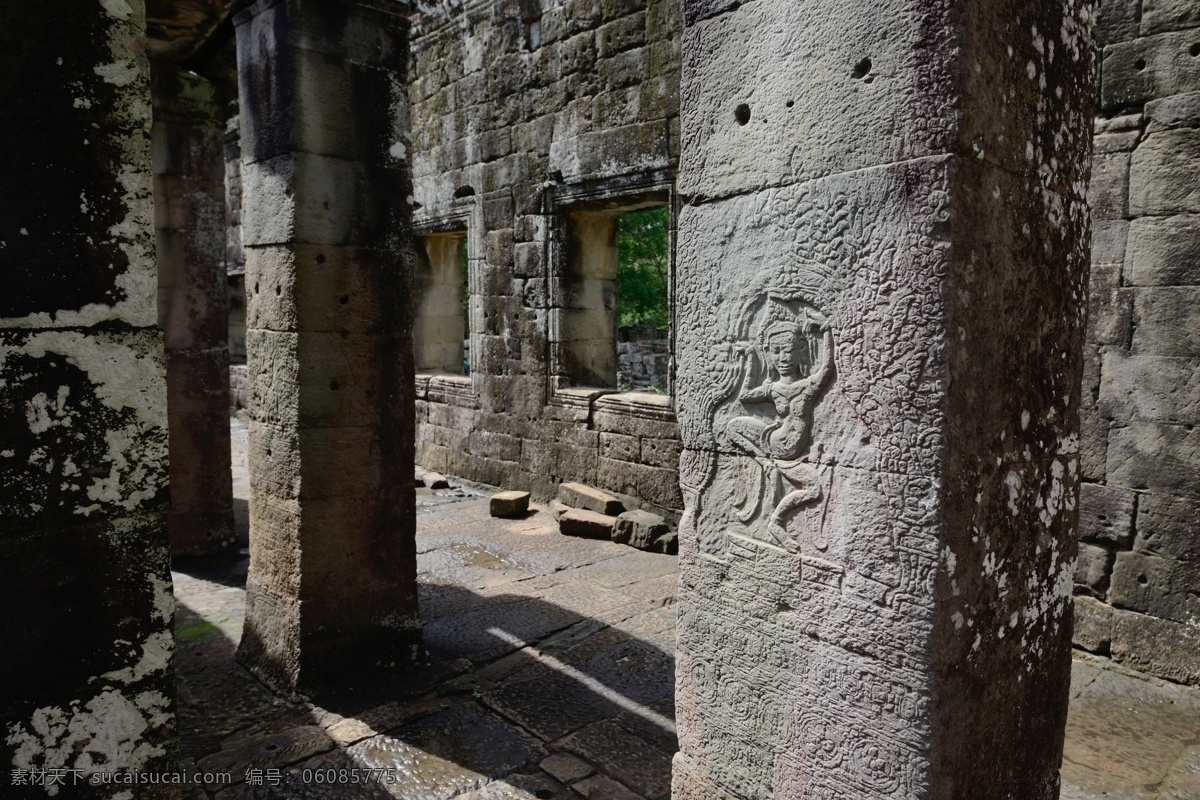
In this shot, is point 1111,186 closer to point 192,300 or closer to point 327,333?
point 327,333

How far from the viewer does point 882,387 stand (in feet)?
5.53

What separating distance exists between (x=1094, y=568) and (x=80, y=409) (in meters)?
4.67

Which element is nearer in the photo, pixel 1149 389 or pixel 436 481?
pixel 1149 389

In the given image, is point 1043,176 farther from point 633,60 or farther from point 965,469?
point 633,60

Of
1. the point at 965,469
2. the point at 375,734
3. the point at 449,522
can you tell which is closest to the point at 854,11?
the point at 965,469

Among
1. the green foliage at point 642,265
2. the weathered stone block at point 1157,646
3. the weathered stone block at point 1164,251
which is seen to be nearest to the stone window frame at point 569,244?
the weathered stone block at point 1164,251

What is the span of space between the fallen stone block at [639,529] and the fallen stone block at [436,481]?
2681 mm

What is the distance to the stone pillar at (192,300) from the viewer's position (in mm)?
5793

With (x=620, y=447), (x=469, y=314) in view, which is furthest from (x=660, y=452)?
(x=469, y=314)

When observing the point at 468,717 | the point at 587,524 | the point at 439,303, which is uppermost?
the point at 439,303

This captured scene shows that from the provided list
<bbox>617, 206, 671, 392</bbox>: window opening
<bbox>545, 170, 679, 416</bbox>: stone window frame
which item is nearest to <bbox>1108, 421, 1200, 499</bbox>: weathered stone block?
<bbox>545, 170, 679, 416</bbox>: stone window frame

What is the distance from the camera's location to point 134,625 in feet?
5.61

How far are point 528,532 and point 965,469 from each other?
5351mm

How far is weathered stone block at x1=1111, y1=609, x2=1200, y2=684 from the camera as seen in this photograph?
3924mm
